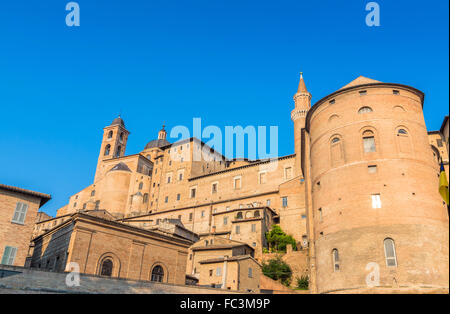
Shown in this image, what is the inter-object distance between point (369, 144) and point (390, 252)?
8217 mm

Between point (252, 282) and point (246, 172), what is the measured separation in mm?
27021

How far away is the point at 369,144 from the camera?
30.0 m

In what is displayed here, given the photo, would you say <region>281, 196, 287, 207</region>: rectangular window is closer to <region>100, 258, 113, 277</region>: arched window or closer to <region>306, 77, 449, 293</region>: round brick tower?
<region>306, 77, 449, 293</region>: round brick tower

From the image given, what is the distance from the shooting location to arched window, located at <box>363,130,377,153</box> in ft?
97.6

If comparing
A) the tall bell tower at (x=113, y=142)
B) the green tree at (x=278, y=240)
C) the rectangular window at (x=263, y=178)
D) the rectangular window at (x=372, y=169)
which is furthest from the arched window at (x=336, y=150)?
the tall bell tower at (x=113, y=142)

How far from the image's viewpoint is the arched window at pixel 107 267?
2648cm

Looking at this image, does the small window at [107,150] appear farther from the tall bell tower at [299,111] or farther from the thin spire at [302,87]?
the thin spire at [302,87]

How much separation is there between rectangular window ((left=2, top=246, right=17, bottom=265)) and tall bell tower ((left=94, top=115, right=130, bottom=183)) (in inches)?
2569

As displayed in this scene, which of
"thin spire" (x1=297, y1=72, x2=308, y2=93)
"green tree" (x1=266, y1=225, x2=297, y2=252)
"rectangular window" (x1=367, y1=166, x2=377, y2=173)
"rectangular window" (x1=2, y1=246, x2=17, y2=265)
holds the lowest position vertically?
"rectangular window" (x1=2, y1=246, x2=17, y2=265)

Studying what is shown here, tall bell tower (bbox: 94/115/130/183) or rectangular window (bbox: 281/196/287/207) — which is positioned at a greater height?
tall bell tower (bbox: 94/115/130/183)

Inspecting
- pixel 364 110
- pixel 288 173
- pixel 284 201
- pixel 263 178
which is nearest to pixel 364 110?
pixel 364 110

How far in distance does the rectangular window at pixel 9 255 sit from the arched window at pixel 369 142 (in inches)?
964

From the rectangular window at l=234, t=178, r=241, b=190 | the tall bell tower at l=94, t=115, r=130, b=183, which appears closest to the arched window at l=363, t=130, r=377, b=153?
the rectangular window at l=234, t=178, r=241, b=190

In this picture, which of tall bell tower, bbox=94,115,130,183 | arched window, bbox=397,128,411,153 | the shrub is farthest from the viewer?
tall bell tower, bbox=94,115,130,183
